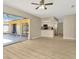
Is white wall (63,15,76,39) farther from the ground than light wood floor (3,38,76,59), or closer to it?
farther from the ground

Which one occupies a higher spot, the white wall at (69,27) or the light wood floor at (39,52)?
the white wall at (69,27)

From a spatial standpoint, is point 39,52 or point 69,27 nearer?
point 39,52

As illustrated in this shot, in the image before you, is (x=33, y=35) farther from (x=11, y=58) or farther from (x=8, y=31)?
(x=8, y=31)

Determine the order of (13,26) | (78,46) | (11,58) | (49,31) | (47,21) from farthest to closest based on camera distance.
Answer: (13,26), (47,21), (49,31), (11,58), (78,46)

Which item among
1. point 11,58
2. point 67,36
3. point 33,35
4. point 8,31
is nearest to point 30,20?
point 33,35

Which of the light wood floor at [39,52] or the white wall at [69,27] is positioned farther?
the white wall at [69,27]

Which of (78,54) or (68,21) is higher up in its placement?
(68,21)

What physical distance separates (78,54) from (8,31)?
15951mm

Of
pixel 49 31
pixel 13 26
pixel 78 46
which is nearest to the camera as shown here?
pixel 78 46

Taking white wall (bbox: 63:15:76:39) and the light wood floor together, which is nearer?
the light wood floor

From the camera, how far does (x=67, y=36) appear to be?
9.39 metres

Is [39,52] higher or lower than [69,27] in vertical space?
lower

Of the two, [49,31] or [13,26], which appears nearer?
[49,31]

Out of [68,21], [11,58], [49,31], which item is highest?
[68,21]
